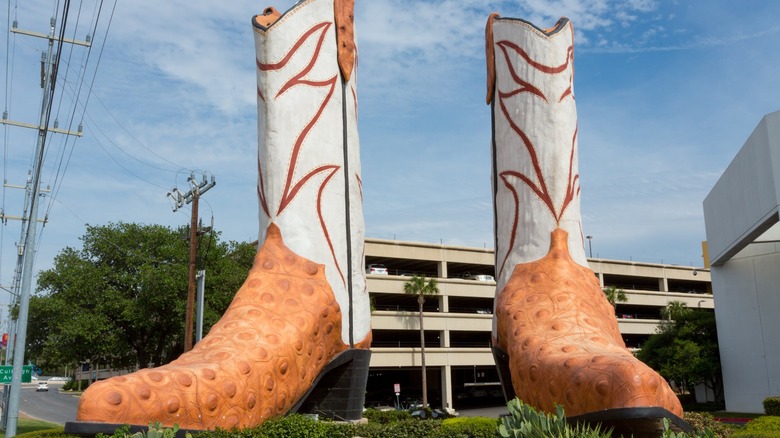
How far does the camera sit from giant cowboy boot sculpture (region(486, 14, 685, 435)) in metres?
6.09

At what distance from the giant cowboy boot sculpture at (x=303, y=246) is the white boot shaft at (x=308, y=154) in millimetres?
11

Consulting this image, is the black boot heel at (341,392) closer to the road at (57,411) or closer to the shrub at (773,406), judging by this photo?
the road at (57,411)

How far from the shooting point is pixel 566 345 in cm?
579

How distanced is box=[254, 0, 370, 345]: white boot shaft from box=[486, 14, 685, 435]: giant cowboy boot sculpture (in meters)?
1.69

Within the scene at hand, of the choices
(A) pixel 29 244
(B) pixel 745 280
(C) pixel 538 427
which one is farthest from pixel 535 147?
(B) pixel 745 280

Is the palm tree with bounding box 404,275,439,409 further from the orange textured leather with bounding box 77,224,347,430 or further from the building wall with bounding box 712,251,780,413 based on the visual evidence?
the orange textured leather with bounding box 77,224,347,430

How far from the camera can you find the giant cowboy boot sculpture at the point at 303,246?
5957 millimetres

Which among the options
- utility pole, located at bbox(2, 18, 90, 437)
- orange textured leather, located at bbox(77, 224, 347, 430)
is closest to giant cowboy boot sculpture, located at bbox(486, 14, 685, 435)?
orange textured leather, located at bbox(77, 224, 347, 430)

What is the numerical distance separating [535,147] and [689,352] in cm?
2539

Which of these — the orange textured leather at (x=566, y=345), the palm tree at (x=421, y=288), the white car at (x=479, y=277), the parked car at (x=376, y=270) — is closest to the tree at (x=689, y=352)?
the white car at (x=479, y=277)

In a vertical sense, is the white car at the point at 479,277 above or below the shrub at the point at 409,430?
above

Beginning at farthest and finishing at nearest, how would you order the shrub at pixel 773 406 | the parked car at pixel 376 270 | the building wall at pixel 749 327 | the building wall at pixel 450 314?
the building wall at pixel 450 314 < the parked car at pixel 376 270 < the building wall at pixel 749 327 < the shrub at pixel 773 406

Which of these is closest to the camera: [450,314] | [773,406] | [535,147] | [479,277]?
[535,147]

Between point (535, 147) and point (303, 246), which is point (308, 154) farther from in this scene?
point (535, 147)
